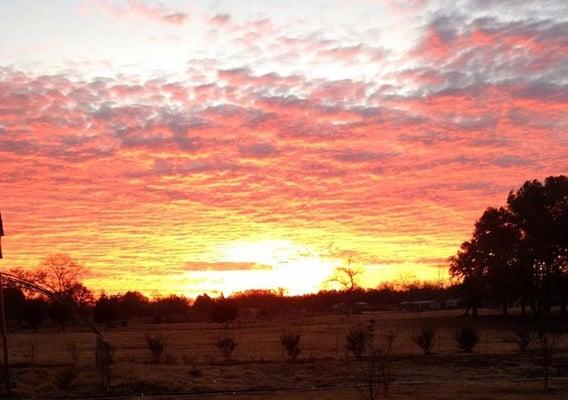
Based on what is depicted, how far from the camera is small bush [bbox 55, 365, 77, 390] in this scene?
2158cm

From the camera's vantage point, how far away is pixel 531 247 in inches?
2387

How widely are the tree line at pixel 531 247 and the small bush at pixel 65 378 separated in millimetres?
45679

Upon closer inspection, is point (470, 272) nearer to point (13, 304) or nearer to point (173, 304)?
point (13, 304)

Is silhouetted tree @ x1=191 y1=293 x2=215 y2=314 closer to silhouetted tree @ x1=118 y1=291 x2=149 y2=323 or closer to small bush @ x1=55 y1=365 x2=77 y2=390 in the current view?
silhouetted tree @ x1=118 y1=291 x2=149 y2=323

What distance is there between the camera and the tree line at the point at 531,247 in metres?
59.7

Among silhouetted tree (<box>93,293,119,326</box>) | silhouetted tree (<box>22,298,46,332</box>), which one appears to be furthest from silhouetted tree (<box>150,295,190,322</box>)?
silhouetted tree (<box>22,298,46,332</box>)

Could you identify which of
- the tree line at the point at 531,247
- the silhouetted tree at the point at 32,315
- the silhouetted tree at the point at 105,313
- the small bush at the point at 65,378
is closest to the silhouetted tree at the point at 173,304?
the silhouetted tree at the point at 105,313

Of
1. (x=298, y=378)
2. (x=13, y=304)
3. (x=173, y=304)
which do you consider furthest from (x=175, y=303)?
(x=298, y=378)

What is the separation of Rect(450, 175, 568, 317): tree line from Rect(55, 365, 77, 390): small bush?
4568cm

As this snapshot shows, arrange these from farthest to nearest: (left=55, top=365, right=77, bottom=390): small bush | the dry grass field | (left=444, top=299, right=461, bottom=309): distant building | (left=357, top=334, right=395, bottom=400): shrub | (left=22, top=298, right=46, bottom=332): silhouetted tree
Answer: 1. (left=444, top=299, right=461, bottom=309): distant building
2. (left=22, top=298, right=46, bottom=332): silhouetted tree
3. (left=55, top=365, right=77, bottom=390): small bush
4. the dry grass field
5. (left=357, top=334, right=395, bottom=400): shrub

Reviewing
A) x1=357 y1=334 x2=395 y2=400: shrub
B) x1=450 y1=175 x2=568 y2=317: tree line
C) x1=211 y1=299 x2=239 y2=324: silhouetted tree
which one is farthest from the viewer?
x1=211 y1=299 x2=239 y2=324: silhouetted tree

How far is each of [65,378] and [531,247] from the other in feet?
158

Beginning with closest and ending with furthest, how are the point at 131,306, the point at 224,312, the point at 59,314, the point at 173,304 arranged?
the point at 59,314, the point at 224,312, the point at 131,306, the point at 173,304

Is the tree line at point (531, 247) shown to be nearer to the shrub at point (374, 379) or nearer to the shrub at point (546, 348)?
the shrub at point (546, 348)
